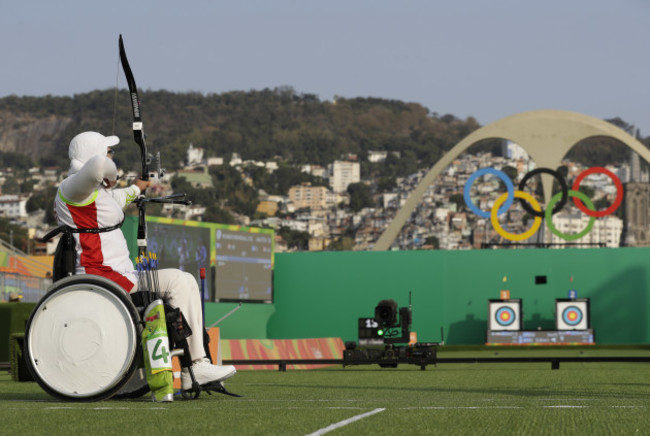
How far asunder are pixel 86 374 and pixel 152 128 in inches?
Answer: 4493

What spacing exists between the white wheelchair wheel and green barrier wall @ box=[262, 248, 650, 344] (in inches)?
1000

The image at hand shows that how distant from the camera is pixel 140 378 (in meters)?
6.20

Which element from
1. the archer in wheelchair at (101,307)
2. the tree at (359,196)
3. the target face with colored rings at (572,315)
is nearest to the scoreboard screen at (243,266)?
the target face with colored rings at (572,315)

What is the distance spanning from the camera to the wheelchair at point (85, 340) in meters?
5.55

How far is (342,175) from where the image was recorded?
11369 centimetres

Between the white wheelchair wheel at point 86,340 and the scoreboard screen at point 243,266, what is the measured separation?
23.3m

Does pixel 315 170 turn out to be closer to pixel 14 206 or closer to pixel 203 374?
pixel 14 206

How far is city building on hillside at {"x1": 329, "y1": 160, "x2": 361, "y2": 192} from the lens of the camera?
369 ft

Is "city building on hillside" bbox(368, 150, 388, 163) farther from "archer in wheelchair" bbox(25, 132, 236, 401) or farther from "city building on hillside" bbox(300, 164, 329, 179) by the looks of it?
"archer in wheelchair" bbox(25, 132, 236, 401)

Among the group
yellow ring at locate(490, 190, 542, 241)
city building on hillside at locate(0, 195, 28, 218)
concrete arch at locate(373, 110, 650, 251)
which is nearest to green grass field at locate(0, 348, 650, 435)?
yellow ring at locate(490, 190, 542, 241)

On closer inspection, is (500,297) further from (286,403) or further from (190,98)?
(190,98)

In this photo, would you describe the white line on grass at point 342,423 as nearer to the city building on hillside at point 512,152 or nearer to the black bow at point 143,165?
the black bow at point 143,165

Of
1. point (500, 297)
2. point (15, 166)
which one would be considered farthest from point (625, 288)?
point (15, 166)

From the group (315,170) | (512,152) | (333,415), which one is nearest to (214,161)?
(315,170)
